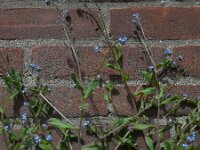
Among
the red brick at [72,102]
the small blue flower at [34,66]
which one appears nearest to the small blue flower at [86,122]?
the red brick at [72,102]

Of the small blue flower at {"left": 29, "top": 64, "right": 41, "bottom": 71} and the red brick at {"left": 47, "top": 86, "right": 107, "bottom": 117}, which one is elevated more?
the small blue flower at {"left": 29, "top": 64, "right": 41, "bottom": 71}

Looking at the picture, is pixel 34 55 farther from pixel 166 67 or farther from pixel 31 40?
pixel 166 67

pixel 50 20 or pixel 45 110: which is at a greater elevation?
pixel 50 20

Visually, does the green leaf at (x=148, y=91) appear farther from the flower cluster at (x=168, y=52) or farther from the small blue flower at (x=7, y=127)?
the small blue flower at (x=7, y=127)

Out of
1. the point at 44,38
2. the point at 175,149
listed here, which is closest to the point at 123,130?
the point at 175,149


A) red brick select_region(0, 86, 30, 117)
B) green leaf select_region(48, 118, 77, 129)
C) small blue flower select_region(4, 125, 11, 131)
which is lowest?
small blue flower select_region(4, 125, 11, 131)

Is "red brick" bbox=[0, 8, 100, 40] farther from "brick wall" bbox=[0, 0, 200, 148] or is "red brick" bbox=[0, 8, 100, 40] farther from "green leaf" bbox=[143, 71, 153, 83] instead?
"green leaf" bbox=[143, 71, 153, 83]

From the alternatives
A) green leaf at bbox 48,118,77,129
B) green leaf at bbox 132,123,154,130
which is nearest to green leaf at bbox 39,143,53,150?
green leaf at bbox 48,118,77,129
